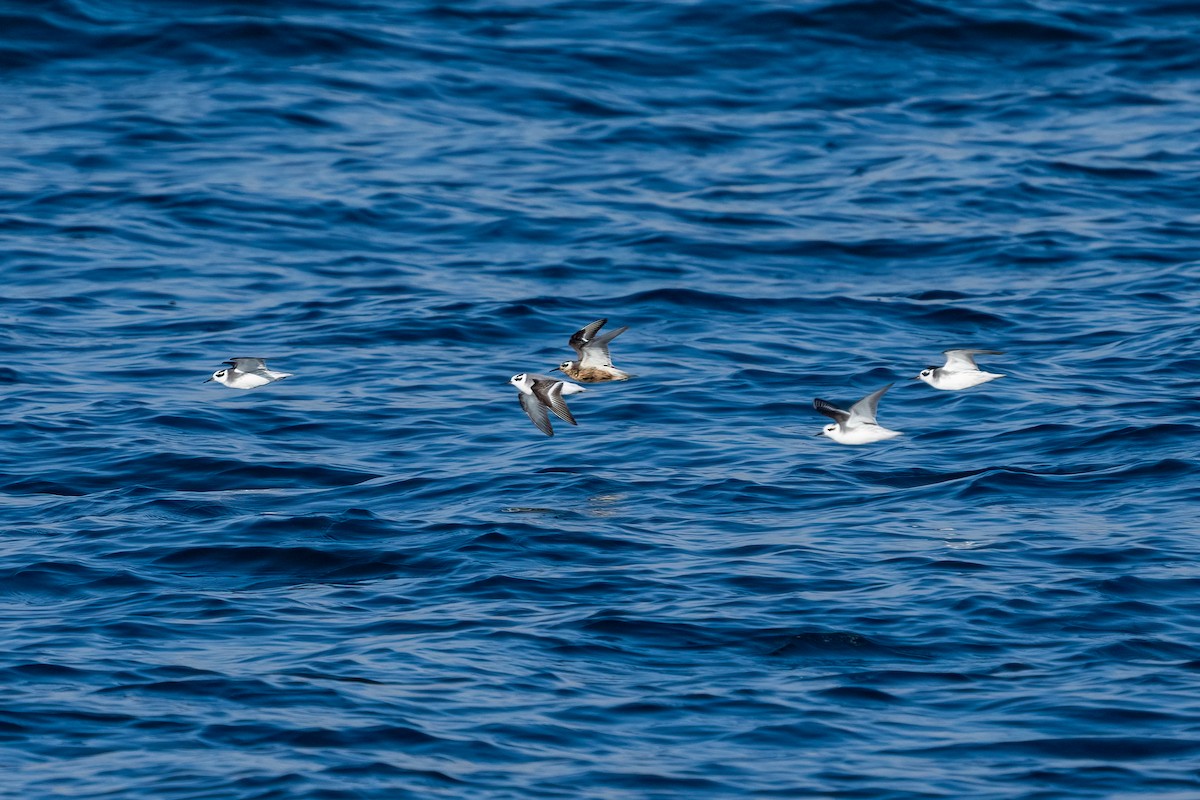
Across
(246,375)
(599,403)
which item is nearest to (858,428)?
(599,403)

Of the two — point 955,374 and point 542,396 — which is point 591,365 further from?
point 955,374

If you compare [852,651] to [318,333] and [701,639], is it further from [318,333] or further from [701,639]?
[318,333]

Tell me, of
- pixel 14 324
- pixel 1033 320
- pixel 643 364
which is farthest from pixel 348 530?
pixel 1033 320

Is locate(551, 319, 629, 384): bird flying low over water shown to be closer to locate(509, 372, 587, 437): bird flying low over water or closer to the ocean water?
the ocean water

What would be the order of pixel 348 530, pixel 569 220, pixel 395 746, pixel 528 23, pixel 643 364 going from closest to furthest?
pixel 395 746
pixel 348 530
pixel 643 364
pixel 569 220
pixel 528 23

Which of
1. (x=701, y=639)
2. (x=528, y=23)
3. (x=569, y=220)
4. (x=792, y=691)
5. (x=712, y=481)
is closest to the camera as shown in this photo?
(x=792, y=691)

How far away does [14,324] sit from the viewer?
20.1m

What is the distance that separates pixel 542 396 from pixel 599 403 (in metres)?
2.63

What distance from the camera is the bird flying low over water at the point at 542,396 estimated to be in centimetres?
1567

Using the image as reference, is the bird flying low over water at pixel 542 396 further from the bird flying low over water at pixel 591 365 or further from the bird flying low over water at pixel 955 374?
the bird flying low over water at pixel 955 374

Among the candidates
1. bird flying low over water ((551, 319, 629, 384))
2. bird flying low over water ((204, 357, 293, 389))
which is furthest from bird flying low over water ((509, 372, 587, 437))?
bird flying low over water ((204, 357, 293, 389))

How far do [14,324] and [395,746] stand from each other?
11.4 meters

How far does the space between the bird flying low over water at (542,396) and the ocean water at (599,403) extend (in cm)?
63

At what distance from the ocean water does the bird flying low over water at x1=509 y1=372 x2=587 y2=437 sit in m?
0.63
